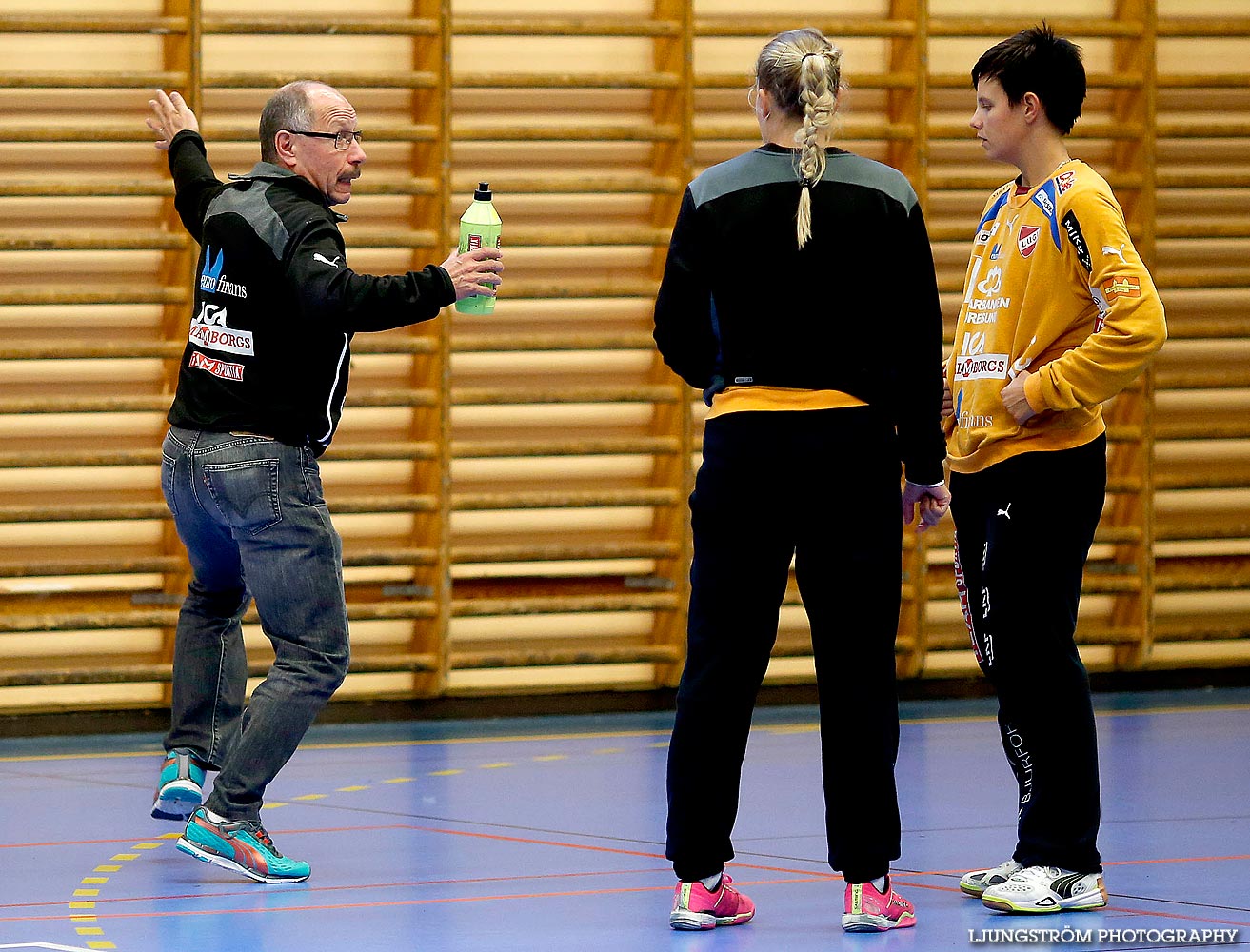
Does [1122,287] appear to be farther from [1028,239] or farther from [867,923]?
[867,923]

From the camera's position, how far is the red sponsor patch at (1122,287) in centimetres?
397

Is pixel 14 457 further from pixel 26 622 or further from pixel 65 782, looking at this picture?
pixel 65 782

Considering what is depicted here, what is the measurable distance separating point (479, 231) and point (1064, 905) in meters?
1.97

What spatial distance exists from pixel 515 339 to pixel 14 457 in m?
2.00

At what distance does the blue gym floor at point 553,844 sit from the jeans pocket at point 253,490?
85cm

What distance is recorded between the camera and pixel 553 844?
196 inches

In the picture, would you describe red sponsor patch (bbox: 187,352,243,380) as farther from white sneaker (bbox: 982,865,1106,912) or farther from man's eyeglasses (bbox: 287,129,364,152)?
white sneaker (bbox: 982,865,1106,912)

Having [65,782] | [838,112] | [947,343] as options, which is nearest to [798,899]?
[838,112]

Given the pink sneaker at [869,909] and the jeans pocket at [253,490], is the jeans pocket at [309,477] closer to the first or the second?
the jeans pocket at [253,490]

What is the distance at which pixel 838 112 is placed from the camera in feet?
12.7

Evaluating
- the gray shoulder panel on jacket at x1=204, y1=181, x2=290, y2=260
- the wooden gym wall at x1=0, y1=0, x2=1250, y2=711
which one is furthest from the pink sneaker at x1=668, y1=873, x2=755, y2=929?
the wooden gym wall at x1=0, y1=0, x2=1250, y2=711

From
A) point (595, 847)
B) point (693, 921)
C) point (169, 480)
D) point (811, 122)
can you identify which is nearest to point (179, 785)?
point (169, 480)

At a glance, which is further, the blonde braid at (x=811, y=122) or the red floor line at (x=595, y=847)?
the red floor line at (x=595, y=847)

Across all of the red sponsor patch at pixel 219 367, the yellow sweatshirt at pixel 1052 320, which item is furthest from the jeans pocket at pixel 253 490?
the yellow sweatshirt at pixel 1052 320
